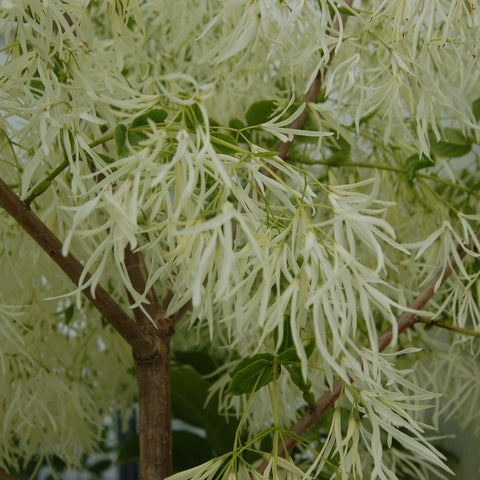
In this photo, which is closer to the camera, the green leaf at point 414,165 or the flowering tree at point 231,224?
the flowering tree at point 231,224

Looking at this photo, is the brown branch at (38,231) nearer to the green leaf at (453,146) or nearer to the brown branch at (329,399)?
the brown branch at (329,399)

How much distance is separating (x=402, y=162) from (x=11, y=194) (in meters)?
0.41

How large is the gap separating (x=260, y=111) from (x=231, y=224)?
0.24m

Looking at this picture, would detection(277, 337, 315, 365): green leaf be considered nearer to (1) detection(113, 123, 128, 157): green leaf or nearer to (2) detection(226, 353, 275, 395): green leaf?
(2) detection(226, 353, 275, 395): green leaf

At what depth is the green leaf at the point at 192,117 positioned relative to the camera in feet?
1.15

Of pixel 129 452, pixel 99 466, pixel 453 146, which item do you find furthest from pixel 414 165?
pixel 99 466

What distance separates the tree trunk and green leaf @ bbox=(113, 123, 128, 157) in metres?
0.20

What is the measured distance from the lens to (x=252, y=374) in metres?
0.43

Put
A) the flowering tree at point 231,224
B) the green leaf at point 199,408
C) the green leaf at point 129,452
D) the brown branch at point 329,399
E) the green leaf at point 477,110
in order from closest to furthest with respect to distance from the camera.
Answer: the flowering tree at point 231,224 → the brown branch at point 329,399 → the green leaf at point 477,110 → the green leaf at point 199,408 → the green leaf at point 129,452

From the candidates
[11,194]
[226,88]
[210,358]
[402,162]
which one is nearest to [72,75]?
[11,194]

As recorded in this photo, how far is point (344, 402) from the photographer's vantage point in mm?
715

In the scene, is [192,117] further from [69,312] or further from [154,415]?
[69,312]

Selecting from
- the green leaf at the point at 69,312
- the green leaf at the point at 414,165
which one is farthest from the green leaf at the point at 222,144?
the green leaf at the point at 69,312

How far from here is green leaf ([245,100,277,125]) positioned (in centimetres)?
58
